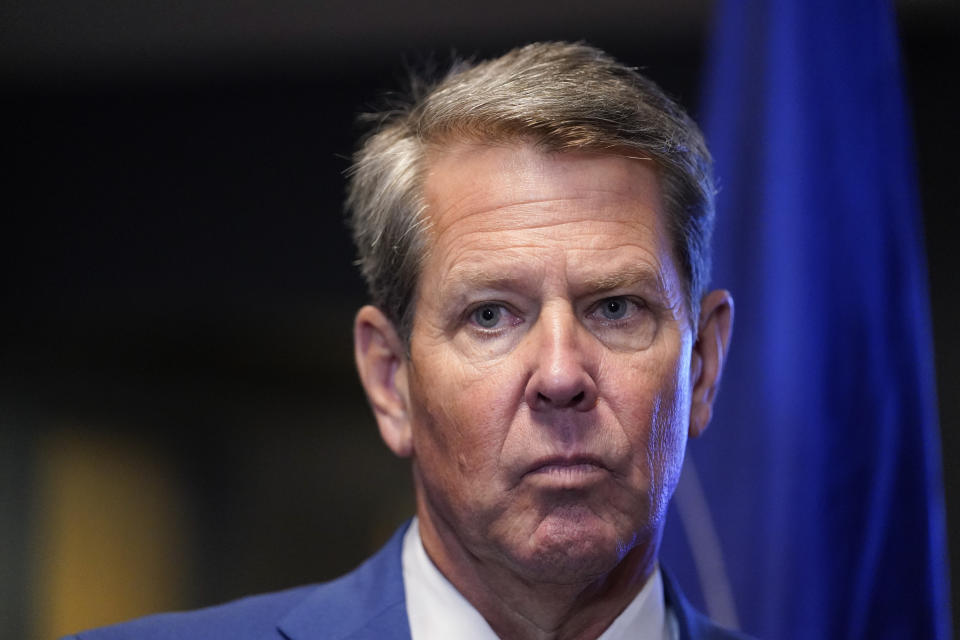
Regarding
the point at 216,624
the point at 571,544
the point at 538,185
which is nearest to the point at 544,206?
the point at 538,185

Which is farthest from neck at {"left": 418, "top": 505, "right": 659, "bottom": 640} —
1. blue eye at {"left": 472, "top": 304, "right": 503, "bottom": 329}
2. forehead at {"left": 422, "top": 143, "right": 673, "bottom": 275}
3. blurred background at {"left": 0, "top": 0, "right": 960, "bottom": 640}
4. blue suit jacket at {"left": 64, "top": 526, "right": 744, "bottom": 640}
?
blurred background at {"left": 0, "top": 0, "right": 960, "bottom": 640}

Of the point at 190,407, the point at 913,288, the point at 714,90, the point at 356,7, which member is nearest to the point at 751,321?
the point at 913,288

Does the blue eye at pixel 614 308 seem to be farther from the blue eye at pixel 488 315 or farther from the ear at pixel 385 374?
the ear at pixel 385 374

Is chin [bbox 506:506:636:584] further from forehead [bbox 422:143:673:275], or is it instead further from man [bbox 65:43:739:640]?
forehead [bbox 422:143:673:275]

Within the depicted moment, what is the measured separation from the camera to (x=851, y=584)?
238cm

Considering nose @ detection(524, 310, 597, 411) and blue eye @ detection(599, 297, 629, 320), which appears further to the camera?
blue eye @ detection(599, 297, 629, 320)

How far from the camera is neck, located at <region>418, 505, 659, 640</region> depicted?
1.82 meters

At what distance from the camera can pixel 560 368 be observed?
165 centimetres

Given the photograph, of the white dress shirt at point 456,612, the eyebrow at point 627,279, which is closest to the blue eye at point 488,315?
the eyebrow at point 627,279

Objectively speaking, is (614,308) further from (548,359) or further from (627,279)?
(548,359)

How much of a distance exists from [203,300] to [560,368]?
9.34 ft

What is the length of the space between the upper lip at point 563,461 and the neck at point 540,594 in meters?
0.20

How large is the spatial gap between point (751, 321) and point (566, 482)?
41.5 inches

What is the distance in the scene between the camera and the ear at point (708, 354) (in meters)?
1.97
